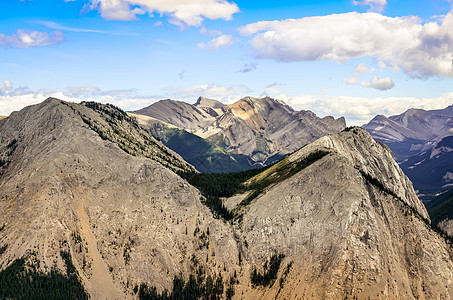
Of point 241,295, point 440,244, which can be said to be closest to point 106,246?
point 241,295

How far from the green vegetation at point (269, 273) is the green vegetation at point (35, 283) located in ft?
215

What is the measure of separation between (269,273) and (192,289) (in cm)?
3126

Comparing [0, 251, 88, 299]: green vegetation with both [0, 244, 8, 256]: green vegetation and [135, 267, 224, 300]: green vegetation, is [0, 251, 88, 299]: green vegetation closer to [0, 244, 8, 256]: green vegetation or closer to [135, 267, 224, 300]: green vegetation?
[0, 244, 8, 256]: green vegetation

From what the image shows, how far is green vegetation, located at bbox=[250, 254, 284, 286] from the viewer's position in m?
182

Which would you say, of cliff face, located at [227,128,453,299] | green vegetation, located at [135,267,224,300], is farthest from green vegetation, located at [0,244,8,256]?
cliff face, located at [227,128,453,299]

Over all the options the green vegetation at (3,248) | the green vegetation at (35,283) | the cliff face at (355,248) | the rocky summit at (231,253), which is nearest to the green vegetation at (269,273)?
the rocky summit at (231,253)

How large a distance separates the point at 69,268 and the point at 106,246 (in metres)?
18.9

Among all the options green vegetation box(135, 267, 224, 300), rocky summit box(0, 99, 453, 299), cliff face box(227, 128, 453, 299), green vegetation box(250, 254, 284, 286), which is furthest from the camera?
green vegetation box(250, 254, 284, 286)

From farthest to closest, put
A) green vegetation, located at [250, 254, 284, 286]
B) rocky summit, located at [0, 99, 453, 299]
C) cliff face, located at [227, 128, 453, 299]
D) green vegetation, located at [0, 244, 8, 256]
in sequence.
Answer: green vegetation, located at [250, 254, 284, 286] < green vegetation, located at [0, 244, 8, 256] < rocky summit, located at [0, 99, 453, 299] < cliff face, located at [227, 128, 453, 299]

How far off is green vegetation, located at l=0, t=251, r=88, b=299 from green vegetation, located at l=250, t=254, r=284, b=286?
65640 mm

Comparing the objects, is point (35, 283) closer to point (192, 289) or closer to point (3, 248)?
point (3, 248)

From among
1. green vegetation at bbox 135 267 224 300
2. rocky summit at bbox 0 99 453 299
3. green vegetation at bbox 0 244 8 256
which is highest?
green vegetation at bbox 0 244 8 256

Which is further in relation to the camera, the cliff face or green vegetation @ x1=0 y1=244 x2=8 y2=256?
green vegetation @ x1=0 y1=244 x2=8 y2=256

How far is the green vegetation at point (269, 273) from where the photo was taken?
7180 inches
